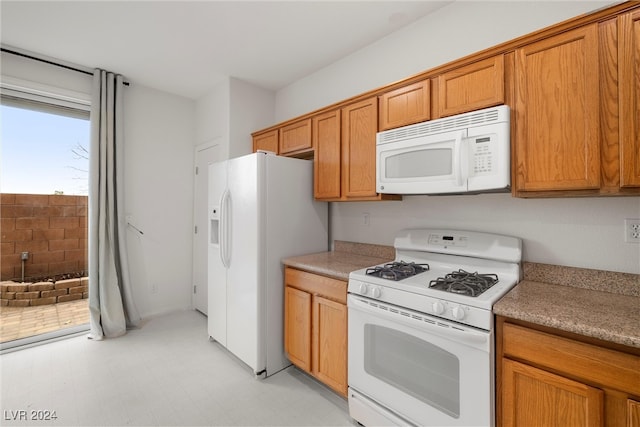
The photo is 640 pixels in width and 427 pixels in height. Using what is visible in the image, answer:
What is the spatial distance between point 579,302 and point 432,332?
66 cm

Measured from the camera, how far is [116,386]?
217cm

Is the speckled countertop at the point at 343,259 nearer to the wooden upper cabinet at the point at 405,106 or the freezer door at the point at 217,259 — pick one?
the freezer door at the point at 217,259

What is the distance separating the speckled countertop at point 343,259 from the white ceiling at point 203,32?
181 centimetres

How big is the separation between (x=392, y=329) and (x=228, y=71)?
2.96m

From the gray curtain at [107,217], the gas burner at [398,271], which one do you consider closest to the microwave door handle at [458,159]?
the gas burner at [398,271]

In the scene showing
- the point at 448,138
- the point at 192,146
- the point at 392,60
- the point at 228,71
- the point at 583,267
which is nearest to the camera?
the point at 583,267

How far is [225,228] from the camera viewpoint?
102 inches

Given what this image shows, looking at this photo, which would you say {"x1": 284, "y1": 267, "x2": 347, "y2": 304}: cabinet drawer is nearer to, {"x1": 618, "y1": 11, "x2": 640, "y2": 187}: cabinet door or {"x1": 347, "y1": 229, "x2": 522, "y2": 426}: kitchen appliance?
{"x1": 347, "y1": 229, "x2": 522, "y2": 426}: kitchen appliance

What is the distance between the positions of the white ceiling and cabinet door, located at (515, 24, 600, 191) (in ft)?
3.35

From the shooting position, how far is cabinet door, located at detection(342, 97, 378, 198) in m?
2.15

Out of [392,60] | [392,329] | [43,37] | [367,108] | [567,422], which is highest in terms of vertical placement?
[43,37]

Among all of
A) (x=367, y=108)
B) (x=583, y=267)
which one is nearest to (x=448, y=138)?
(x=367, y=108)

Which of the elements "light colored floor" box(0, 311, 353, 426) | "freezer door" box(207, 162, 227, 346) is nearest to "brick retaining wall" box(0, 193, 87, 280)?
"light colored floor" box(0, 311, 353, 426)

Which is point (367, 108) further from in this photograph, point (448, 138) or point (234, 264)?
point (234, 264)
